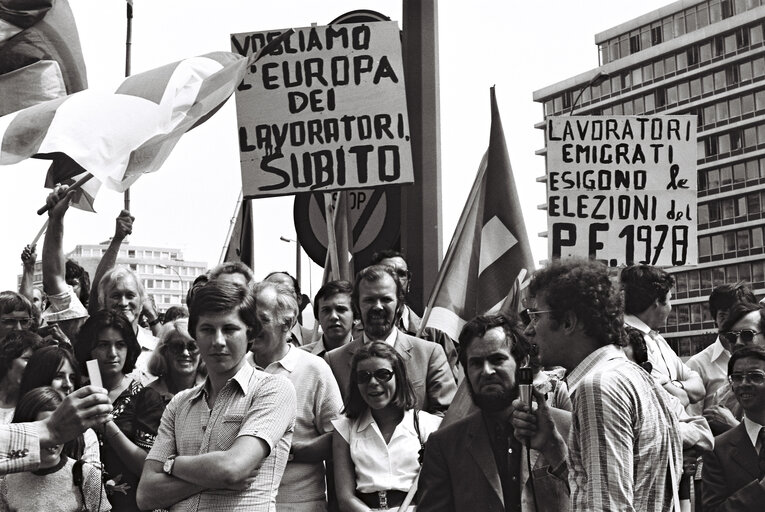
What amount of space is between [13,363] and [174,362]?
2.81ft

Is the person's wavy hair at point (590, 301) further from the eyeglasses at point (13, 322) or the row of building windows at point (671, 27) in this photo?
the row of building windows at point (671, 27)

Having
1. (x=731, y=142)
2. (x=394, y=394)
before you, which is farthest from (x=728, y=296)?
(x=731, y=142)

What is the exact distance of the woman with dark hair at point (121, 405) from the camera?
18.1 ft

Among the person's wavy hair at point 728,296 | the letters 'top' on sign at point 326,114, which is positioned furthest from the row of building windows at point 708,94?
the letters 'top' on sign at point 326,114

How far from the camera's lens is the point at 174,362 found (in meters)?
6.51

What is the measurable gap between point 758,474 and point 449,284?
2426mm

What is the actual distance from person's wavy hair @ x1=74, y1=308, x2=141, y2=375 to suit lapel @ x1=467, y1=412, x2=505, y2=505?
217 centimetres

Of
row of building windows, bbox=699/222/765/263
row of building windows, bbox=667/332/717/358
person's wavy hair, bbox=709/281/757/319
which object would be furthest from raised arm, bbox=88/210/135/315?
row of building windows, bbox=667/332/717/358

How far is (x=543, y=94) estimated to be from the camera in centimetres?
12825

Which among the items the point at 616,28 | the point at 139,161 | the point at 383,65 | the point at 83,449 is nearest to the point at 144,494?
the point at 83,449

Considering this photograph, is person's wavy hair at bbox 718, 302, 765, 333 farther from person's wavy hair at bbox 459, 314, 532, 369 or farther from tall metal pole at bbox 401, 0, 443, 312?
person's wavy hair at bbox 459, 314, 532, 369

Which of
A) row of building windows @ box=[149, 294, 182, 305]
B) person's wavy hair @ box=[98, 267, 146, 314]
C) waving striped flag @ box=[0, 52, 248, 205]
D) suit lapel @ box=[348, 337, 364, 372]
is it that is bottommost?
row of building windows @ box=[149, 294, 182, 305]

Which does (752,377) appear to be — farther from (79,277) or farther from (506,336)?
(79,277)

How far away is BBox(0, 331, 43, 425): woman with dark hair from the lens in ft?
20.6
